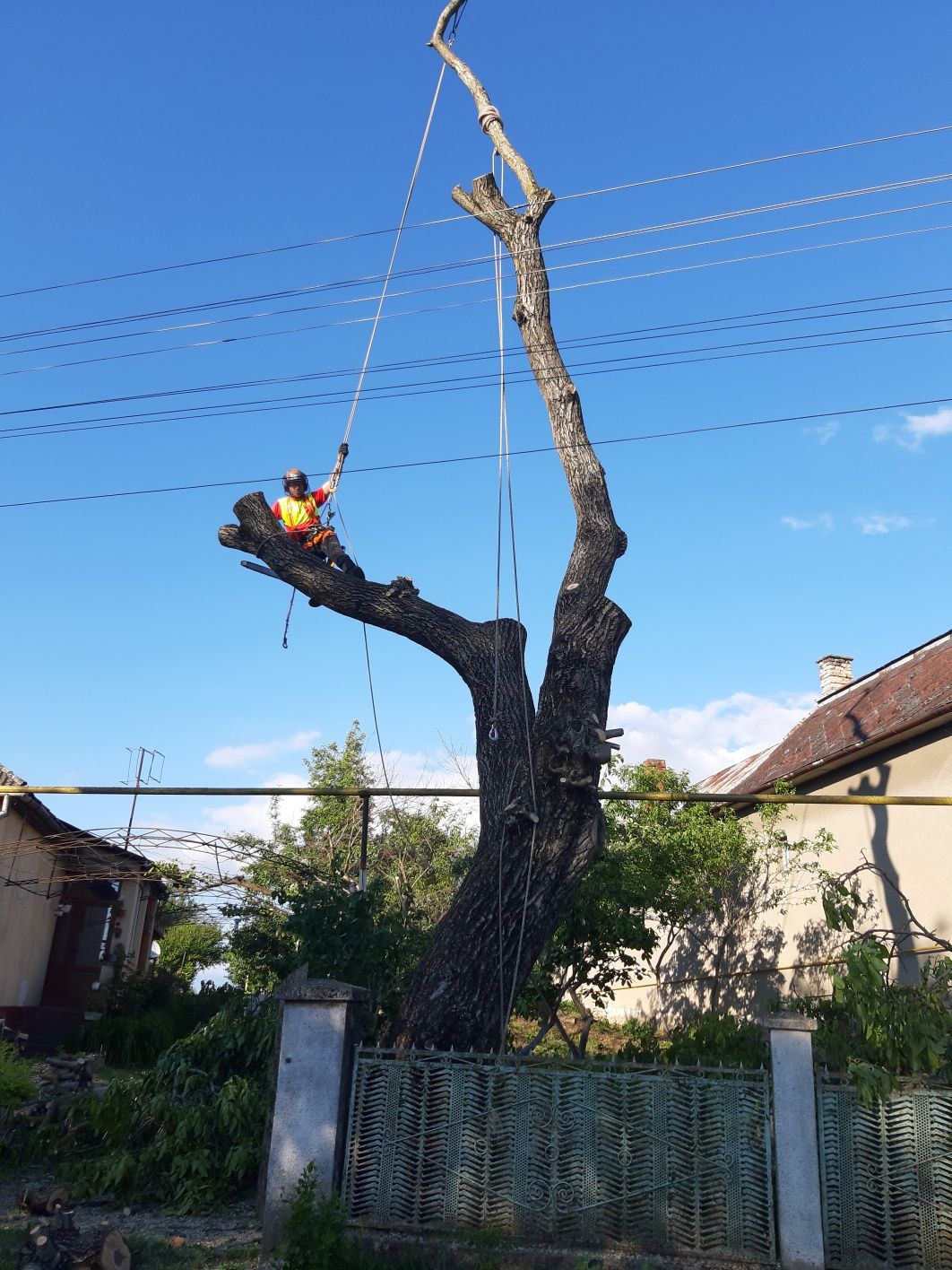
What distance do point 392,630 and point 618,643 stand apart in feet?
5.65

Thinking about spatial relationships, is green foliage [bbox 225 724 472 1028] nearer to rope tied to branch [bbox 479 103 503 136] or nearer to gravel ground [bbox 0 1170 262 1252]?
gravel ground [bbox 0 1170 262 1252]

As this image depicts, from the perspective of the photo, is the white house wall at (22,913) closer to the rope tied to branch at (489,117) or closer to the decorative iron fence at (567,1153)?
the decorative iron fence at (567,1153)

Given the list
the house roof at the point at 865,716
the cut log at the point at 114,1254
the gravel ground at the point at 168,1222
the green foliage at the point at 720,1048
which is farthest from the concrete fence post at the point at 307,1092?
the house roof at the point at 865,716

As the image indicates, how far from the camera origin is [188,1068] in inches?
299

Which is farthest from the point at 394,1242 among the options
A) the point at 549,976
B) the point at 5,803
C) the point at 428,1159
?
the point at 5,803

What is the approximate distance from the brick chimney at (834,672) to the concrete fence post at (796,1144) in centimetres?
1364

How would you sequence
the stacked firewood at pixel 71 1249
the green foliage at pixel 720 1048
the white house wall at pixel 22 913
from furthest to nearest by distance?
the white house wall at pixel 22 913, the green foliage at pixel 720 1048, the stacked firewood at pixel 71 1249

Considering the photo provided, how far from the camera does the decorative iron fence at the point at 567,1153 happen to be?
5.60m

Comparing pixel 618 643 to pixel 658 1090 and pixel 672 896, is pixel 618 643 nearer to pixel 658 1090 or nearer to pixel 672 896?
pixel 658 1090

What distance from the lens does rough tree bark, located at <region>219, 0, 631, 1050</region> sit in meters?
6.65

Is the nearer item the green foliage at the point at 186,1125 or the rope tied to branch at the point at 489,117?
the green foliage at the point at 186,1125

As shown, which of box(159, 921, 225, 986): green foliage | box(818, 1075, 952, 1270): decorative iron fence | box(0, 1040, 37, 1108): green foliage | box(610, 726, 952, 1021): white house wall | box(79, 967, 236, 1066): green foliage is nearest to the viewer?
box(818, 1075, 952, 1270): decorative iron fence

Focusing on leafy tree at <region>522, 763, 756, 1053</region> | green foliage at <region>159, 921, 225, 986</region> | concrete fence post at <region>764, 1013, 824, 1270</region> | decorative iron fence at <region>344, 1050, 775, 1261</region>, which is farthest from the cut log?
green foliage at <region>159, 921, 225, 986</region>

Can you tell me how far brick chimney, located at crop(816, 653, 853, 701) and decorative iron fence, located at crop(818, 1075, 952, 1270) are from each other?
535 inches
